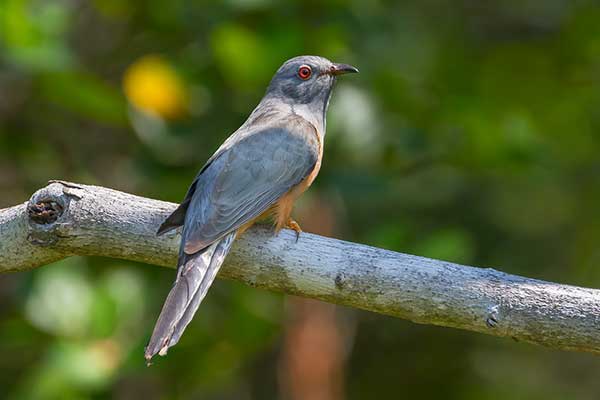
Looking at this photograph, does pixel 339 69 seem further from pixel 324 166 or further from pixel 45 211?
pixel 45 211

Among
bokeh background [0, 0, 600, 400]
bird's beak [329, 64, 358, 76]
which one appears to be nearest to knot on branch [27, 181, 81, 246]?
bokeh background [0, 0, 600, 400]

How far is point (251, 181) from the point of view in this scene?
4.76 metres

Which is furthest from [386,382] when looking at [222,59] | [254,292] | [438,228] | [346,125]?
[222,59]

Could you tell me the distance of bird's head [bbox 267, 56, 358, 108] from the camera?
19.5ft

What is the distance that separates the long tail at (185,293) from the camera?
3589 mm

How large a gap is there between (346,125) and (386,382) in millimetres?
2882

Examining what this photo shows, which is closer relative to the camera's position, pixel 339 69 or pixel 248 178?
pixel 248 178

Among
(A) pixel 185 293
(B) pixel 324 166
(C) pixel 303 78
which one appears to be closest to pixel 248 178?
(A) pixel 185 293

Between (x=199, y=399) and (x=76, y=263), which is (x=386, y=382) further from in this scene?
(x=76, y=263)

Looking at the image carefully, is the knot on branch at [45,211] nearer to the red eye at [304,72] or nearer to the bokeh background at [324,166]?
the bokeh background at [324,166]

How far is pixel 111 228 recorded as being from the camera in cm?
387

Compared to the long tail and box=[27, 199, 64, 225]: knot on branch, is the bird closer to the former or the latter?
the long tail

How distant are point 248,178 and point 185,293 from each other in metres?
1.07

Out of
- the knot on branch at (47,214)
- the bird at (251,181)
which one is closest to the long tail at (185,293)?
the bird at (251,181)
